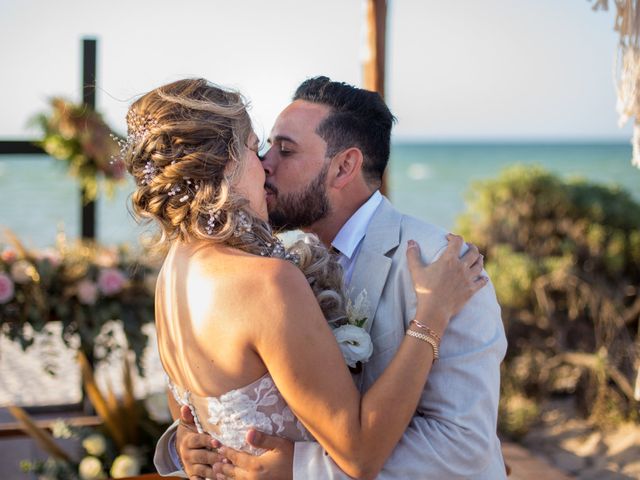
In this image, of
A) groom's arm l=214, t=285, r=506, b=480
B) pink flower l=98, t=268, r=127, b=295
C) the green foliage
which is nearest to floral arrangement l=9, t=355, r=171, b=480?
pink flower l=98, t=268, r=127, b=295

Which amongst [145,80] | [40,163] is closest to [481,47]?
[145,80]

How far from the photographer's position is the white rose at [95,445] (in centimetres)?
404

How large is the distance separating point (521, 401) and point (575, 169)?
42.2 metres

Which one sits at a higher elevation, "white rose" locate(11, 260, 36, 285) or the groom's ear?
the groom's ear

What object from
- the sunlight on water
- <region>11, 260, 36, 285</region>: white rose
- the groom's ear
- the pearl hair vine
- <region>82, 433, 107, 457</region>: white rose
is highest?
the pearl hair vine

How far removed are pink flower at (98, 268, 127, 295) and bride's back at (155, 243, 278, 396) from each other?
6.80ft

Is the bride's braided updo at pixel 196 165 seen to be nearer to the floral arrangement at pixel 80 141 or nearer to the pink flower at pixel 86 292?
the pink flower at pixel 86 292

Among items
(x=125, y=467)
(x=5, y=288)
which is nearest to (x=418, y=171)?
(x=5, y=288)

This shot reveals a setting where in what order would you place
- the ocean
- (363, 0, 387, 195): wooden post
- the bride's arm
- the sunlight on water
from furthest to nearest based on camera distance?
the sunlight on water, the ocean, (363, 0, 387, 195): wooden post, the bride's arm

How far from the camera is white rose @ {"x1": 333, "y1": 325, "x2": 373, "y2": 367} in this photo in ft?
7.17

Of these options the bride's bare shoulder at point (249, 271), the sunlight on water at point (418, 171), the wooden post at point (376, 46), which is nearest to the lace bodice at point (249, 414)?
the bride's bare shoulder at point (249, 271)

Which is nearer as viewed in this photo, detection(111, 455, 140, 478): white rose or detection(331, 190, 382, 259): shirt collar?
detection(331, 190, 382, 259): shirt collar

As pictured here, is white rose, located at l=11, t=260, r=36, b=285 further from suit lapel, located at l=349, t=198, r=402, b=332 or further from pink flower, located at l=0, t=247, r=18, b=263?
suit lapel, located at l=349, t=198, r=402, b=332

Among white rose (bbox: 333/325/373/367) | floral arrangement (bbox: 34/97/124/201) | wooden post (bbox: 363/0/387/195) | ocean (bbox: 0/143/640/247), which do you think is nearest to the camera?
white rose (bbox: 333/325/373/367)
